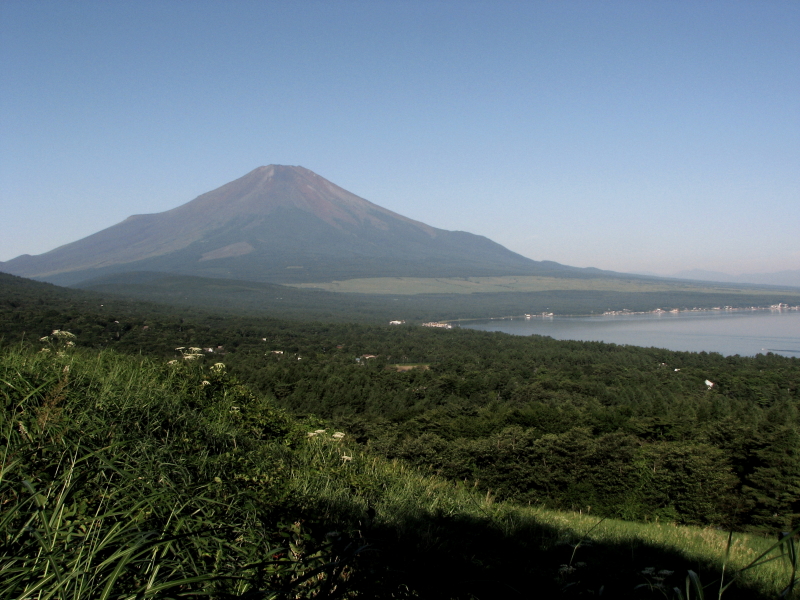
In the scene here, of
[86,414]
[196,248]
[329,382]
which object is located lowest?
[329,382]

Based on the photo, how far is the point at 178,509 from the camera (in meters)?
2.32

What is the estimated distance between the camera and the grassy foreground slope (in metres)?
1.86

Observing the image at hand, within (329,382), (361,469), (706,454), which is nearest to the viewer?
(361,469)

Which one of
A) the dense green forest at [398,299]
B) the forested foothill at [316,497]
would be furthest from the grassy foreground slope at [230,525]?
the dense green forest at [398,299]

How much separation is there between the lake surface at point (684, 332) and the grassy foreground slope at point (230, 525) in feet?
172

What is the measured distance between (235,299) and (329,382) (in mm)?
84350

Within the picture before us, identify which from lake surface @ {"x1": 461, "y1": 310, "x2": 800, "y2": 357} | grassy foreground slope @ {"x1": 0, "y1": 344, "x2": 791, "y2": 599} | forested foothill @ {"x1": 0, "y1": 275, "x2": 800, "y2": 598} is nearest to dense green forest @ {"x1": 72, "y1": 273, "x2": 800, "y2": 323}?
lake surface @ {"x1": 461, "y1": 310, "x2": 800, "y2": 357}

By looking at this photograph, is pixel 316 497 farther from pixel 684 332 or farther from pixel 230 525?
pixel 684 332

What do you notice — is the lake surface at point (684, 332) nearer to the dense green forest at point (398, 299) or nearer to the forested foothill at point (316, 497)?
the dense green forest at point (398, 299)

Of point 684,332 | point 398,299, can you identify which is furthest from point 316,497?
point 398,299

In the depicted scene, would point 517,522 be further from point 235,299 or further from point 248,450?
point 235,299

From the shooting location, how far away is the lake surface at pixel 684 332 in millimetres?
54812

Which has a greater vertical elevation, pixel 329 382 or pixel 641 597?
pixel 641 597

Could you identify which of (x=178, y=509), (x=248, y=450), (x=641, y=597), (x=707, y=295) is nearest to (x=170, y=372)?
(x=248, y=450)
